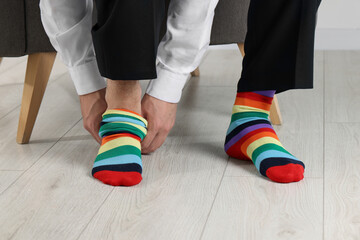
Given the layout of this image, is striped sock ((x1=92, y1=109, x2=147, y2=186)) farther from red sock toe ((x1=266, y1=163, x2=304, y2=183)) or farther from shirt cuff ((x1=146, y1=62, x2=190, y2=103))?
red sock toe ((x1=266, y1=163, x2=304, y2=183))

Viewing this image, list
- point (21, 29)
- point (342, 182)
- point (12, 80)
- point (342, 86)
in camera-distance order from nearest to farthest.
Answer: point (342, 182) → point (21, 29) → point (342, 86) → point (12, 80)

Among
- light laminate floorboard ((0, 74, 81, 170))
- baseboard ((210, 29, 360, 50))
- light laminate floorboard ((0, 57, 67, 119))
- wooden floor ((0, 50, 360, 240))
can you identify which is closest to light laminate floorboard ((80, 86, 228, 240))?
wooden floor ((0, 50, 360, 240))

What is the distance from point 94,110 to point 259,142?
1.10 feet

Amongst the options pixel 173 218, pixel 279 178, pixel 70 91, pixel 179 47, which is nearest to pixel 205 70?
pixel 70 91

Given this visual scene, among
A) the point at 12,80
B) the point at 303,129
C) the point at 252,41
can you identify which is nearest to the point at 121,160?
the point at 252,41

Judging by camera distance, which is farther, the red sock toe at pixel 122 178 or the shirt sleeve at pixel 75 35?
the shirt sleeve at pixel 75 35

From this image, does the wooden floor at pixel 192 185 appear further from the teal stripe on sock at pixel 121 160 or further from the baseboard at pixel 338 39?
the baseboard at pixel 338 39

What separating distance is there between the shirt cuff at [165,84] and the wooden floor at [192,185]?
0.42 feet

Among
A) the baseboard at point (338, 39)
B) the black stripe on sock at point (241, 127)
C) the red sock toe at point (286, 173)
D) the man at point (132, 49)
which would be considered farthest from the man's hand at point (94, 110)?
the baseboard at point (338, 39)

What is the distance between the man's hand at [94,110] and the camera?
113 centimetres

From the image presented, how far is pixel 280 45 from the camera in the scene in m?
1.04

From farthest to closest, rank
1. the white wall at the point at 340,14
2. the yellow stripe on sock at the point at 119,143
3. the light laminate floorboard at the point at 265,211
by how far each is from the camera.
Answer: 1. the white wall at the point at 340,14
2. the yellow stripe on sock at the point at 119,143
3. the light laminate floorboard at the point at 265,211

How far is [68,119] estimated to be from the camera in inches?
55.5

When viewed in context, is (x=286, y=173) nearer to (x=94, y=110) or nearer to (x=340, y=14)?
(x=94, y=110)
